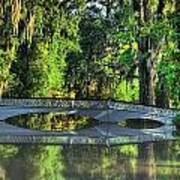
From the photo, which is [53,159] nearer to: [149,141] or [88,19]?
[149,141]

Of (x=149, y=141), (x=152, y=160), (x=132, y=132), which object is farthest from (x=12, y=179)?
(x=132, y=132)

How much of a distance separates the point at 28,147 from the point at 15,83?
344 inches

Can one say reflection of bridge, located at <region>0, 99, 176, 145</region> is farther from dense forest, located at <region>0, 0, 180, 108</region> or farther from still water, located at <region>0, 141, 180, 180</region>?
dense forest, located at <region>0, 0, 180, 108</region>

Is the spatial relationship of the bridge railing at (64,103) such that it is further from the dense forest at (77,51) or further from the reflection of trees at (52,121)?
the dense forest at (77,51)

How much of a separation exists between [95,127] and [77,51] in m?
7.58

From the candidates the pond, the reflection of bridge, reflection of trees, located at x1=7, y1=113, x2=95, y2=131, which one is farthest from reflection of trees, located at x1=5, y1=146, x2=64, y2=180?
reflection of trees, located at x1=7, y1=113, x2=95, y2=131

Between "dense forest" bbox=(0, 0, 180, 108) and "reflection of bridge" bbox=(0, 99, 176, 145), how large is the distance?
1188mm

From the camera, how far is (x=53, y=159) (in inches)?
306

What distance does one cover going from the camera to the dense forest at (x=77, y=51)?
15632mm

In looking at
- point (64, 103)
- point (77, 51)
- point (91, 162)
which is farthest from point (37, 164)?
point (77, 51)

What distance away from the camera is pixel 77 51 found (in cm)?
1869

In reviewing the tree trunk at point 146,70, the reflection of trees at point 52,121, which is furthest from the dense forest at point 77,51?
the reflection of trees at point 52,121

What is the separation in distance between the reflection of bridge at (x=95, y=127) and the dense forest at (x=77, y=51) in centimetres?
119

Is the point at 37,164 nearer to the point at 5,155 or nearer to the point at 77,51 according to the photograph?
the point at 5,155
